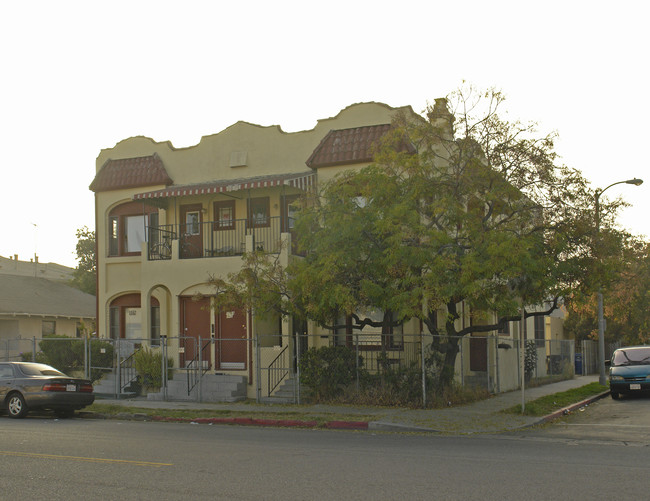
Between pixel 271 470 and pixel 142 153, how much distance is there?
19.5m

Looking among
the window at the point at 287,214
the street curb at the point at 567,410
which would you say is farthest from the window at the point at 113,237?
the street curb at the point at 567,410

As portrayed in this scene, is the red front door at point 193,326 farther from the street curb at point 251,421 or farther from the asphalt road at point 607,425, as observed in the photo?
the asphalt road at point 607,425

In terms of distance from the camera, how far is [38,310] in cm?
3544

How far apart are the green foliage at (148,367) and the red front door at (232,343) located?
1.76 m

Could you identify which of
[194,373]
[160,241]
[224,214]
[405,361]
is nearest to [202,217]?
[224,214]

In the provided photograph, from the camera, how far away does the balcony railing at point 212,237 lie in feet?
78.2

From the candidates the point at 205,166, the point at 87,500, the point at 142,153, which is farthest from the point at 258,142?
the point at 87,500

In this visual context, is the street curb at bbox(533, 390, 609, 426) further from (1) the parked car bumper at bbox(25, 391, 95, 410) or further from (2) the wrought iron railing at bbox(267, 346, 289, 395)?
(1) the parked car bumper at bbox(25, 391, 95, 410)

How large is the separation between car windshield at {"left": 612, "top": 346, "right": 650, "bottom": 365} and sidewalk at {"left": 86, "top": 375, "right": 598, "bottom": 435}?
438 centimetres

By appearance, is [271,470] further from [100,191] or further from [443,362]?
[100,191]

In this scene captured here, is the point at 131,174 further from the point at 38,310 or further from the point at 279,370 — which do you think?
the point at 38,310

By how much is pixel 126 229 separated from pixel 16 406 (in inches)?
404

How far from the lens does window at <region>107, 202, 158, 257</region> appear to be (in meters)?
27.1

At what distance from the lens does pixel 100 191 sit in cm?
2755
